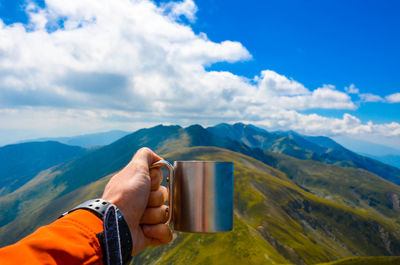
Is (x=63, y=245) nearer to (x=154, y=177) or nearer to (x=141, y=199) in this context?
(x=141, y=199)

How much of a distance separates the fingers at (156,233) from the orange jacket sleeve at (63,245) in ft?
3.70

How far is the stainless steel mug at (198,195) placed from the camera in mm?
3176

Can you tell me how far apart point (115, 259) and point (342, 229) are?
18114cm

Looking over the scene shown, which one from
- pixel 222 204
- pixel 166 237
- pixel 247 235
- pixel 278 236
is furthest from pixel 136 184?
pixel 278 236

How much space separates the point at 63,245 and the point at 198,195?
173cm

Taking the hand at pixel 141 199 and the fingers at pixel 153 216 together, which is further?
the fingers at pixel 153 216

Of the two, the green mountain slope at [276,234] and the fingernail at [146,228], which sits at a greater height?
the fingernail at [146,228]

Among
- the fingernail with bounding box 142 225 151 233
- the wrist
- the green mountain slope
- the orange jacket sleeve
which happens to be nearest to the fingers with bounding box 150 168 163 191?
the fingernail with bounding box 142 225 151 233

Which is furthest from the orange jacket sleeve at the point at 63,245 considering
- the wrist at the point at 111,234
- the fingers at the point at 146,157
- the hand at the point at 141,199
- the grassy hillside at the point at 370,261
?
the grassy hillside at the point at 370,261

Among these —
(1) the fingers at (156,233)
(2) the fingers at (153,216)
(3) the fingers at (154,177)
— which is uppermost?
(3) the fingers at (154,177)

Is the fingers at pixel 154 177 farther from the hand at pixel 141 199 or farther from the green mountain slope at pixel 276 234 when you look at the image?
the green mountain slope at pixel 276 234

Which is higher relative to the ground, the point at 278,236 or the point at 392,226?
the point at 278,236

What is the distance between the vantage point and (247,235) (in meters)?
68.7

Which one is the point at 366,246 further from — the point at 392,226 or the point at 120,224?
the point at 120,224
